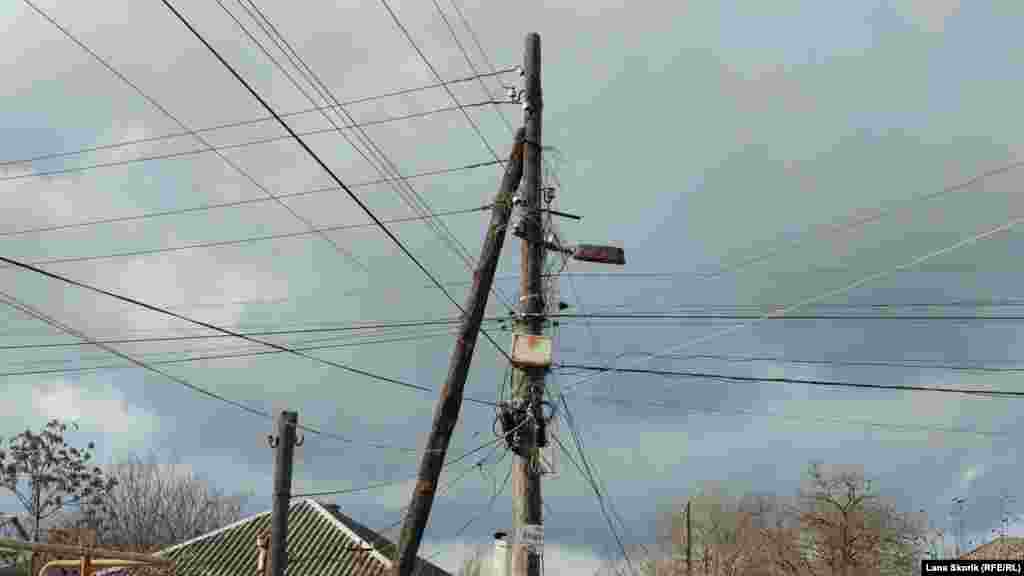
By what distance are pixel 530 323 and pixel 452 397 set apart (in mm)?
2285

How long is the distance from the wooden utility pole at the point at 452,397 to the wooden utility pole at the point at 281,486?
3.04 meters

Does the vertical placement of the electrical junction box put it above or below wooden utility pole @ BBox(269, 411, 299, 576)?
above

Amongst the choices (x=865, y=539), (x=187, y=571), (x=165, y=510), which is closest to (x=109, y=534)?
(x=165, y=510)

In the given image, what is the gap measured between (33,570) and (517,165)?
30.4ft

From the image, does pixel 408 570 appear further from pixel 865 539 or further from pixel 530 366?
pixel 865 539

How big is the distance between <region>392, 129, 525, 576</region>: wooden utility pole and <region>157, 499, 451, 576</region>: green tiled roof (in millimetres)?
13752

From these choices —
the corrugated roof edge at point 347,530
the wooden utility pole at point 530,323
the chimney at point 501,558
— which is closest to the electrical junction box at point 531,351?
the wooden utility pole at point 530,323

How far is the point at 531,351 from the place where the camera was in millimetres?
17047

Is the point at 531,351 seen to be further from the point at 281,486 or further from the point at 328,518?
the point at 328,518

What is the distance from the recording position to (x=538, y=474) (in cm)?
1684

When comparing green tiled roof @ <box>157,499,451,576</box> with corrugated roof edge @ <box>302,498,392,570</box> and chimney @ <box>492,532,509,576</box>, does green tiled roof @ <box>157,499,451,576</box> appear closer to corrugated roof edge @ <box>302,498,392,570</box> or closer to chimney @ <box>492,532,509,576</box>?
corrugated roof edge @ <box>302,498,392,570</box>

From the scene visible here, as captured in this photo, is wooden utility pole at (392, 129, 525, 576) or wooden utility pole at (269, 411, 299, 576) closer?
wooden utility pole at (392, 129, 525, 576)

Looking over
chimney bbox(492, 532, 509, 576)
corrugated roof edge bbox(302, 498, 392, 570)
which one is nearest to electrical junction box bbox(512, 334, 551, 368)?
chimney bbox(492, 532, 509, 576)

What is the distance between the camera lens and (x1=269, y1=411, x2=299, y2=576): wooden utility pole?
1734 cm
